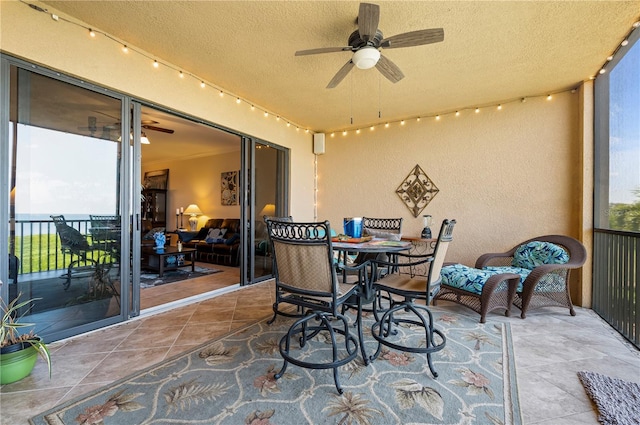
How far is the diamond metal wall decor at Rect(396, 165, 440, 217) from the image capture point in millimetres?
4520

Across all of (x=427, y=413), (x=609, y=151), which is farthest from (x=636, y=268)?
(x=427, y=413)

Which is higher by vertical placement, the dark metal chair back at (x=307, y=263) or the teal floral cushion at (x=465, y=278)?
the dark metal chair back at (x=307, y=263)

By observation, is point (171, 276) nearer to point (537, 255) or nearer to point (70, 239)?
point (70, 239)

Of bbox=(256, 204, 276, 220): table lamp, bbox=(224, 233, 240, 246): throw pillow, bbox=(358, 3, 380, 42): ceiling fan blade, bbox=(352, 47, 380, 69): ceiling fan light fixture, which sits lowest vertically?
bbox=(224, 233, 240, 246): throw pillow

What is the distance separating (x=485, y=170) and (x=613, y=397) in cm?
307

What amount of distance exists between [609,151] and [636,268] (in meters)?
1.41

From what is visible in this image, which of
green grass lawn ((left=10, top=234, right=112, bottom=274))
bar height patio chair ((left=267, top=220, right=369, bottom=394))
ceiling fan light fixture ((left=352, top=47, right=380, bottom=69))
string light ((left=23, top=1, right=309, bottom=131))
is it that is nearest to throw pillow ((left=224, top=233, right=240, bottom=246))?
string light ((left=23, top=1, right=309, bottom=131))

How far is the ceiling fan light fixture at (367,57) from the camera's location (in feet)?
7.25

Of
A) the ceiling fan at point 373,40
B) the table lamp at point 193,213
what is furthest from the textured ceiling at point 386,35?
the table lamp at point 193,213

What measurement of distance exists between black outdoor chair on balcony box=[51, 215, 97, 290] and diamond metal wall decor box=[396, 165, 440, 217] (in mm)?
4223

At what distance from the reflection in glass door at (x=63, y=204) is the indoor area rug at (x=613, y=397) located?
12.2 ft

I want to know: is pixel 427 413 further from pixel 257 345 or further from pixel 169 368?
pixel 169 368

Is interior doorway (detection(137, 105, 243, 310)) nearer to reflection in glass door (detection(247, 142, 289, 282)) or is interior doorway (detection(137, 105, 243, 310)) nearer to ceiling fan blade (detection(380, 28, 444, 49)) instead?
reflection in glass door (detection(247, 142, 289, 282))

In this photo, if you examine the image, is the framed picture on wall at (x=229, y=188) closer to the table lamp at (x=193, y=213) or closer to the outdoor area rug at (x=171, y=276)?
the table lamp at (x=193, y=213)
